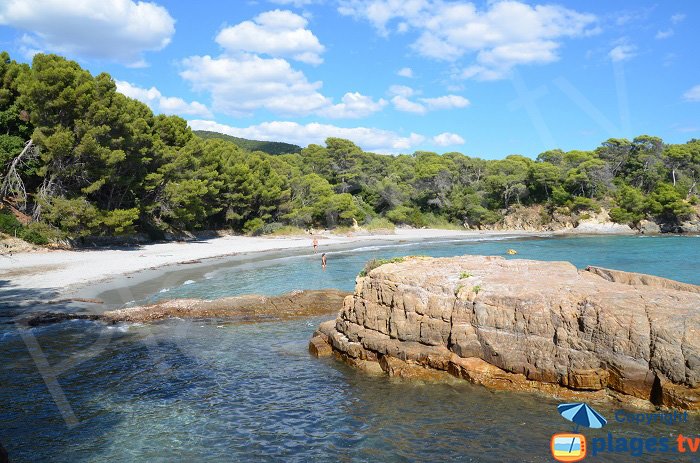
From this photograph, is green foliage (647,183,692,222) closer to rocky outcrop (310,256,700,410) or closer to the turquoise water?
the turquoise water

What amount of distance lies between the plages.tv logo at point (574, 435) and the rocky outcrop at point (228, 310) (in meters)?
10.8

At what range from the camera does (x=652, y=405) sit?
8797 millimetres

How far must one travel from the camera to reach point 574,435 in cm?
827

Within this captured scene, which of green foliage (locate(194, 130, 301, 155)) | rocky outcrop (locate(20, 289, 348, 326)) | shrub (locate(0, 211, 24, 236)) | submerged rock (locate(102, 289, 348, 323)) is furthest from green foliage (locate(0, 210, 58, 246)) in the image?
green foliage (locate(194, 130, 301, 155))

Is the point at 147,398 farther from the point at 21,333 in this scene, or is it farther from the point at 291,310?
the point at 291,310

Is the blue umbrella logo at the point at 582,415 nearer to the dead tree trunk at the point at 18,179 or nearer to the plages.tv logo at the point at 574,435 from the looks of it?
the plages.tv logo at the point at 574,435

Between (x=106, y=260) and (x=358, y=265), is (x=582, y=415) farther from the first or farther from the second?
(x=106, y=260)

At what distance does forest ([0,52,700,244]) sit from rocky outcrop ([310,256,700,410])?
25.6 meters

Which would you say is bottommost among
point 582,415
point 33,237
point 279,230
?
point 582,415

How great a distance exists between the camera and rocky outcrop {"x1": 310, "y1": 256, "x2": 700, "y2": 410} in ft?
28.8

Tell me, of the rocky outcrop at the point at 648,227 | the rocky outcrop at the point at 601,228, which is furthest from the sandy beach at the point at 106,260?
the rocky outcrop at the point at 648,227

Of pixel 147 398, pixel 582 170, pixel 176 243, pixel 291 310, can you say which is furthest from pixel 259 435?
pixel 582 170

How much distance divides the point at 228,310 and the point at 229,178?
33.8 metres

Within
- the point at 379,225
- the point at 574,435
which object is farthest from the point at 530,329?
the point at 379,225
